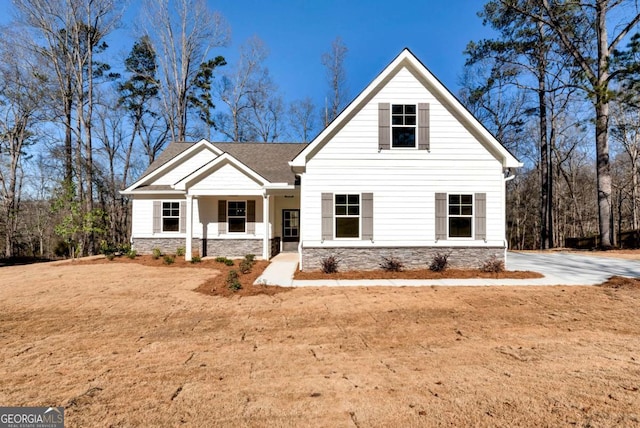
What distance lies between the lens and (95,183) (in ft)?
79.6

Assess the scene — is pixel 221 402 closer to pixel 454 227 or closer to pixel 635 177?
pixel 454 227

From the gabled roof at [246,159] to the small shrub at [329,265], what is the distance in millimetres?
4771

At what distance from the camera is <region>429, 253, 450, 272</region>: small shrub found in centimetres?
1002

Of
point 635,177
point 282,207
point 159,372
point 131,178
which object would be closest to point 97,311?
point 159,372

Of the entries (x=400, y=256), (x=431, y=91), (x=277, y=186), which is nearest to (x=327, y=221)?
(x=400, y=256)

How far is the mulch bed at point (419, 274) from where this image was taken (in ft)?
31.0

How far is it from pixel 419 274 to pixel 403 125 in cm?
505

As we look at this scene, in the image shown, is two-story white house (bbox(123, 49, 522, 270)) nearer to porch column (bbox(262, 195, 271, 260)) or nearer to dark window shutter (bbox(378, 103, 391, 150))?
dark window shutter (bbox(378, 103, 391, 150))

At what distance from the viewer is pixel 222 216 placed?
47.6 ft

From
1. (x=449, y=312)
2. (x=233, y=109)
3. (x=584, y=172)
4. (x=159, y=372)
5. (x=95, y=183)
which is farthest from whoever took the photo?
(x=584, y=172)

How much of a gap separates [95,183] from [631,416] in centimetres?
3026

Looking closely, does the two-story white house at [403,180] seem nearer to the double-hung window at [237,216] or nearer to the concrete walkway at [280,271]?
the concrete walkway at [280,271]

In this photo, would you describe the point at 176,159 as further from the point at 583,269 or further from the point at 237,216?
the point at 583,269

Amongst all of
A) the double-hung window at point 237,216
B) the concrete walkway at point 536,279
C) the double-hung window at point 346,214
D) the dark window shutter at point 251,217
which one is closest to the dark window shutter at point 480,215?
the concrete walkway at point 536,279
